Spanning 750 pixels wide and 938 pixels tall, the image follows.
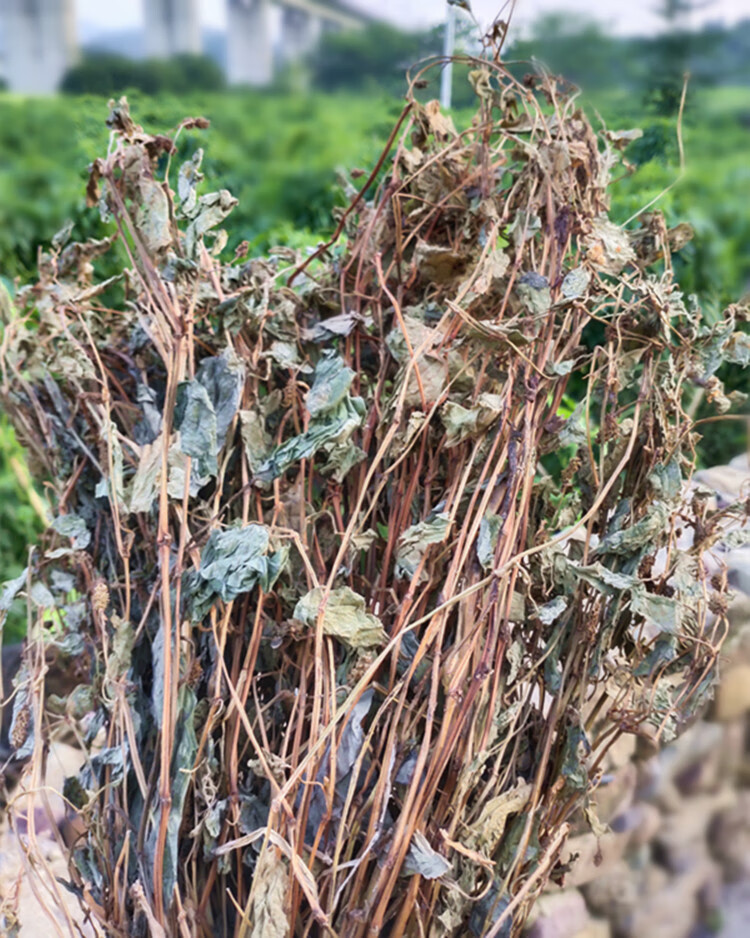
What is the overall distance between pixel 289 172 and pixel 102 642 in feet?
6.45

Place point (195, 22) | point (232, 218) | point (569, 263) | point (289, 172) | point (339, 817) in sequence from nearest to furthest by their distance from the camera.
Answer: point (339, 817)
point (569, 263)
point (232, 218)
point (289, 172)
point (195, 22)

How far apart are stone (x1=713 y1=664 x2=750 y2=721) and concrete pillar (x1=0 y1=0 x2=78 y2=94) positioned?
Result: 8.90ft

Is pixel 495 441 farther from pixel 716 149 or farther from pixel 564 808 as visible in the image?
pixel 716 149

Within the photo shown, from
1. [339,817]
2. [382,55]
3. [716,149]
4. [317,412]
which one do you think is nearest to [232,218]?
[382,55]

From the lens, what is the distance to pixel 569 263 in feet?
2.40

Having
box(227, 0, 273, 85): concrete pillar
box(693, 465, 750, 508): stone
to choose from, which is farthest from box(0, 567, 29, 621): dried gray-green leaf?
box(227, 0, 273, 85): concrete pillar

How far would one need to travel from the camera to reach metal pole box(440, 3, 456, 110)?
3.21 feet

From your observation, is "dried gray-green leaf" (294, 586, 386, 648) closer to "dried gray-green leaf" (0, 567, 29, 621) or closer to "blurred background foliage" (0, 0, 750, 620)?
"dried gray-green leaf" (0, 567, 29, 621)

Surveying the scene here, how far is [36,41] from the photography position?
2854 mm

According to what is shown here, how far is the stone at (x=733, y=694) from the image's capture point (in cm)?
53

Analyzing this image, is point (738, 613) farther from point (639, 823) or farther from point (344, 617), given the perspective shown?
point (344, 617)

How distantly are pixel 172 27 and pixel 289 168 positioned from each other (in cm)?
66

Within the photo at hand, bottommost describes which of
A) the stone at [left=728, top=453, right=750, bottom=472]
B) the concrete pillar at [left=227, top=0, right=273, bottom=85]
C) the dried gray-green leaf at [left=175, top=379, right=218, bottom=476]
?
the stone at [left=728, top=453, right=750, bottom=472]

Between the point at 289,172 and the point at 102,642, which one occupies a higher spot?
the point at 289,172
